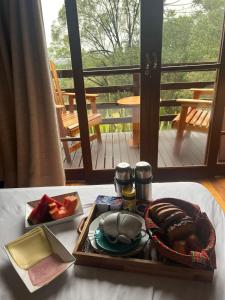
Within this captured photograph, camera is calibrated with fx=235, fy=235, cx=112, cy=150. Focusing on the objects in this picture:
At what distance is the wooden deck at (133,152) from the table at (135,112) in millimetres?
79

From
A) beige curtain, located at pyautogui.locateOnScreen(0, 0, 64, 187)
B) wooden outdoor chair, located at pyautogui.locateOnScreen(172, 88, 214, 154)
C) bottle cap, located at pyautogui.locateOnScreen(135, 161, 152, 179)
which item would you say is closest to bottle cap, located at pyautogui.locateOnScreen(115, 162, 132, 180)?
bottle cap, located at pyautogui.locateOnScreen(135, 161, 152, 179)

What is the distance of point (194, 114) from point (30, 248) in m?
1.93

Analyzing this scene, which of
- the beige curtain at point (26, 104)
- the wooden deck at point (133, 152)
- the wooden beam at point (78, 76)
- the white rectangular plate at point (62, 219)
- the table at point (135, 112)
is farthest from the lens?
the wooden deck at point (133, 152)

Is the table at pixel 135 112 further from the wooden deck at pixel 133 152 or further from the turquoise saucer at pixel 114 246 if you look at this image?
the turquoise saucer at pixel 114 246

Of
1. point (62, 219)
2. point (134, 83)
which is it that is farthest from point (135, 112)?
point (62, 219)

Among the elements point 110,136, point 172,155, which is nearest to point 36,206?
point 110,136

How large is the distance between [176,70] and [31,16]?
3.82ft

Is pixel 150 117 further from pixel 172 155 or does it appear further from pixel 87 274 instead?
pixel 87 274

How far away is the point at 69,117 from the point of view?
223cm

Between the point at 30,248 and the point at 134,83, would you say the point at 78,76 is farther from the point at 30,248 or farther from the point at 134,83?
the point at 30,248

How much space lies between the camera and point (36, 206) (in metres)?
0.95

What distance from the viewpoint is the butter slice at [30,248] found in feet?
2.41

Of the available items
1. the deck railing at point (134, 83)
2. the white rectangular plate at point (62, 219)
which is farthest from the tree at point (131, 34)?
the white rectangular plate at point (62, 219)

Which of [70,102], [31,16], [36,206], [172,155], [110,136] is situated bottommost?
[172,155]
